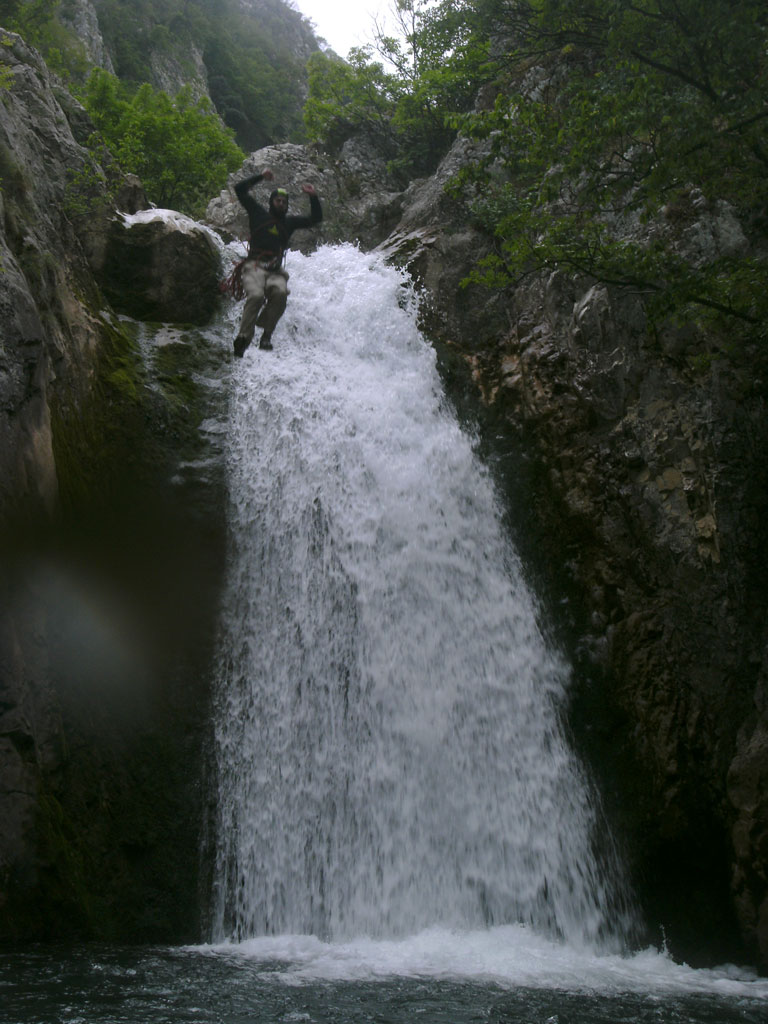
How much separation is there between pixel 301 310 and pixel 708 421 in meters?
6.98

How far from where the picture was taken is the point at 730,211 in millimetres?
9016

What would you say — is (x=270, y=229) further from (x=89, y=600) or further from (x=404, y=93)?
(x=404, y=93)

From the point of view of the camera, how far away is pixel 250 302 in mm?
10758

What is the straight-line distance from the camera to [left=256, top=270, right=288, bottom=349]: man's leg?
10.8 meters

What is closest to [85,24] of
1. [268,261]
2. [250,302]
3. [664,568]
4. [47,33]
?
[47,33]

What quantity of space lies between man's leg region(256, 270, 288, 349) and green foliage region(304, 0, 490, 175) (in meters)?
8.80

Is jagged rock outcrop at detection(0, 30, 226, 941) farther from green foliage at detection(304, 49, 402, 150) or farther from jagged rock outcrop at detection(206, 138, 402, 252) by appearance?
green foliage at detection(304, 49, 402, 150)

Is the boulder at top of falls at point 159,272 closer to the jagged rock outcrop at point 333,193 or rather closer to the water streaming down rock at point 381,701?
the water streaming down rock at point 381,701

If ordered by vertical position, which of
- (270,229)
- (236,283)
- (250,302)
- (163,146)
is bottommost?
(250,302)

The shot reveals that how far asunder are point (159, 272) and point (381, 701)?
24.4 feet

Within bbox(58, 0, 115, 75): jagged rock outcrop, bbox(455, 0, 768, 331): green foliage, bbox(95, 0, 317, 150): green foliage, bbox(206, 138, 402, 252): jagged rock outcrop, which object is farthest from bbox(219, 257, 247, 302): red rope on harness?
bbox(95, 0, 317, 150): green foliage

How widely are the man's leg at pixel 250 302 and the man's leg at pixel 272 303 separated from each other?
0.36 ft

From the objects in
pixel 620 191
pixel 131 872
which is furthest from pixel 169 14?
pixel 131 872

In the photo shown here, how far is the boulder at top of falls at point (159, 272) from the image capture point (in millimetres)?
11305
